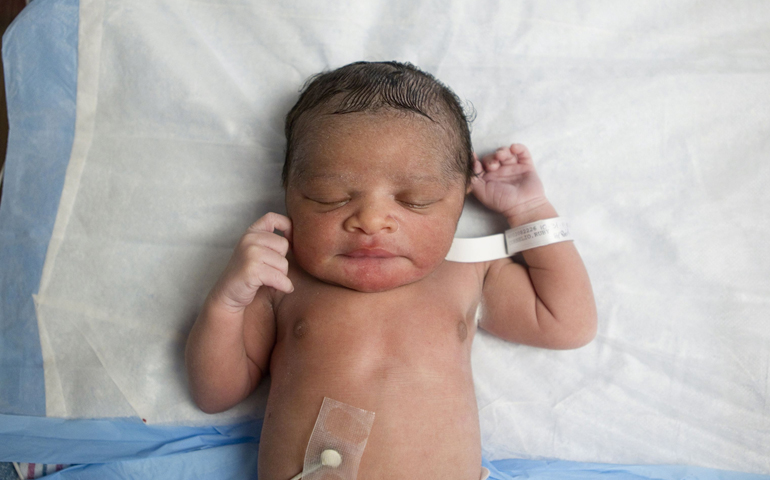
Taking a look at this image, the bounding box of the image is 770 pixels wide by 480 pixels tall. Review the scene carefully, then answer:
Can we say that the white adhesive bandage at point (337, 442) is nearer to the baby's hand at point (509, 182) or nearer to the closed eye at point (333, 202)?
the closed eye at point (333, 202)

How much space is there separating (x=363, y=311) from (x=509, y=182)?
0.64 metres

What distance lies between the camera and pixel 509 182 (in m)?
1.72

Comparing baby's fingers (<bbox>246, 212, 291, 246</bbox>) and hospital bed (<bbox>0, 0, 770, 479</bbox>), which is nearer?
baby's fingers (<bbox>246, 212, 291, 246</bbox>)

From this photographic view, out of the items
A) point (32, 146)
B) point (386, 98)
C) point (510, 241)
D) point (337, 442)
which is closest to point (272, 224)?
point (386, 98)

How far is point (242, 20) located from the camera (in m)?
1.78

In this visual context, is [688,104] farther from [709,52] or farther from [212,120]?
[212,120]

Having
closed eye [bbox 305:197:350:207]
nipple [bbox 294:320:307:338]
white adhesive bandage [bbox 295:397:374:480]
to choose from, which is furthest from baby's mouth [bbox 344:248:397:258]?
white adhesive bandage [bbox 295:397:374:480]

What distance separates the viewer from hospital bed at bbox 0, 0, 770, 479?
1607mm

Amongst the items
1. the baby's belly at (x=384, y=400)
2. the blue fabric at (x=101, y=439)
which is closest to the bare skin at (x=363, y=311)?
the baby's belly at (x=384, y=400)

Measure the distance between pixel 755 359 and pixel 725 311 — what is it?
15 centimetres

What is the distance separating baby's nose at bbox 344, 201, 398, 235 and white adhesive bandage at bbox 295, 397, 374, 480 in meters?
0.43

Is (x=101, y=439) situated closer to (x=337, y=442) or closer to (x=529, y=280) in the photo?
(x=337, y=442)

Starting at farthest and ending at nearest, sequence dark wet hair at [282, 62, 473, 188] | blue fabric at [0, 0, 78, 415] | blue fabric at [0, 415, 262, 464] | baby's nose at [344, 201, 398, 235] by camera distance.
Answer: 1. blue fabric at [0, 0, 78, 415]
2. blue fabric at [0, 415, 262, 464]
3. dark wet hair at [282, 62, 473, 188]
4. baby's nose at [344, 201, 398, 235]

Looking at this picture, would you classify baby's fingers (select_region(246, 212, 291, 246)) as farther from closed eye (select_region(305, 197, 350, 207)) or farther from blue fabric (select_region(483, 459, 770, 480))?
blue fabric (select_region(483, 459, 770, 480))
